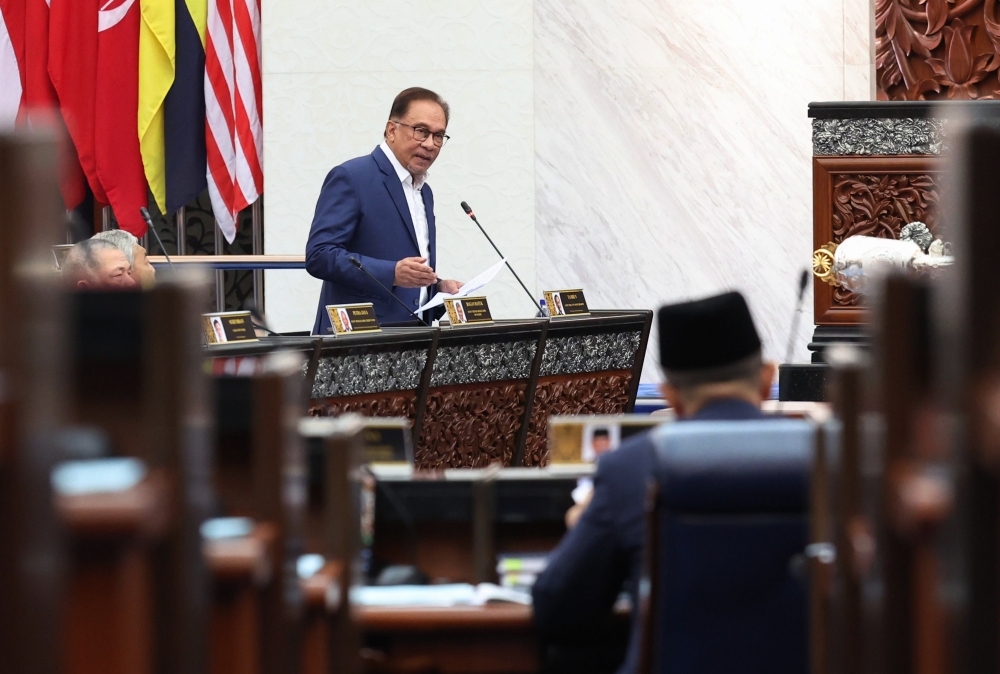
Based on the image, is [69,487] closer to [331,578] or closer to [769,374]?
[331,578]

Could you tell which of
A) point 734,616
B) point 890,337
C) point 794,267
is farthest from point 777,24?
point 890,337

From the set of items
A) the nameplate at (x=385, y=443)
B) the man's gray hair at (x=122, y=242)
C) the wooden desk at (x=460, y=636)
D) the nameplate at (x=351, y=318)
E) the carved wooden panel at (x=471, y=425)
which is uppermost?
the man's gray hair at (x=122, y=242)

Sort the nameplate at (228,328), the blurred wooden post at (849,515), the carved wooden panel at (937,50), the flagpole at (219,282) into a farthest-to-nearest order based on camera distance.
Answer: the flagpole at (219,282) < the carved wooden panel at (937,50) < the nameplate at (228,328) < the blurred wooden post at (849,515)

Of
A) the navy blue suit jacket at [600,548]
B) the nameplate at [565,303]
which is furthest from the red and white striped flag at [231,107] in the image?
the navy blue suit jacket at [600,548]

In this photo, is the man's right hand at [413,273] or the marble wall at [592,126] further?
the marble wall at [592,126]

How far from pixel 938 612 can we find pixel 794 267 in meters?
7.13

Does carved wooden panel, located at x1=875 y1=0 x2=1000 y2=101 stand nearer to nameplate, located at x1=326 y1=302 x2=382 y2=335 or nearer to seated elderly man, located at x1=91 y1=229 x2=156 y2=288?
nameplate, located at x1=326 y1=302 x2=382 y2=335

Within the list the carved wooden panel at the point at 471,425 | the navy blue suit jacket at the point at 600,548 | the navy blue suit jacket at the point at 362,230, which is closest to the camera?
the navy blue suit jacket at the point at 600,548

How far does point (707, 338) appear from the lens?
2.17m

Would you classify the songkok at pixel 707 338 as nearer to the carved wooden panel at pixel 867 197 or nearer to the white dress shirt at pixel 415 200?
the carved wooden panel at pixel 867 197

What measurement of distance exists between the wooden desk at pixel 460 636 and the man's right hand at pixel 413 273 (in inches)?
110

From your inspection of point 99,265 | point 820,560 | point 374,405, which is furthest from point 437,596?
point 99,265

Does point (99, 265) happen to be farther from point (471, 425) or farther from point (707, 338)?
point (707, 338)

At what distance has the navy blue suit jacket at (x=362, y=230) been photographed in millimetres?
5168
